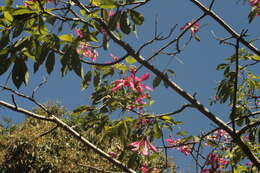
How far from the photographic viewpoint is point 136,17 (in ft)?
3.73

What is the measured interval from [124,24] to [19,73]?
389 mm

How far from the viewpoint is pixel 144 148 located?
5.01 feet

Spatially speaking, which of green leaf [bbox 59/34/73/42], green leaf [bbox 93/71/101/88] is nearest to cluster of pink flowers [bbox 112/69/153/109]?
green leaf [bbox 93/71/101/88]

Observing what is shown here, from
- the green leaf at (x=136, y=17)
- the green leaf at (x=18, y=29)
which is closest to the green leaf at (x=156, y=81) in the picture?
the green leaf at (x=136, y=17)

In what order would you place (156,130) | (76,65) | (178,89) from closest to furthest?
(76,65) → (178,89) → (156,130)

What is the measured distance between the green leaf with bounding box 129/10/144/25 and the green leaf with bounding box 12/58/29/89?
41 cm

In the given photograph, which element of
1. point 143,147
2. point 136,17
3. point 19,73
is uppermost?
point 136,17

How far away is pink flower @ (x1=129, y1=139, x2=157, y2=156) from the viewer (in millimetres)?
1508

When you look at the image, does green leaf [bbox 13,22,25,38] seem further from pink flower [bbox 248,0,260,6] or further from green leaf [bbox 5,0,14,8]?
pink flower [bbox 248,0,260,6]

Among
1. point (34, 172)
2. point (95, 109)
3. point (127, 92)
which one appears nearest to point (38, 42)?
point (95, 109)

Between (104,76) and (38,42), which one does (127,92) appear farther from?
(38,42)

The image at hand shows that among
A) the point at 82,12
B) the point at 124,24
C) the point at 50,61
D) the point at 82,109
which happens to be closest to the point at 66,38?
the point at 50,61

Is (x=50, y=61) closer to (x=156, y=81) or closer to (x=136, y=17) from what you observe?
(x=136, y=17)

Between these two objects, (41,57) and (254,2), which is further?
(254,2)
